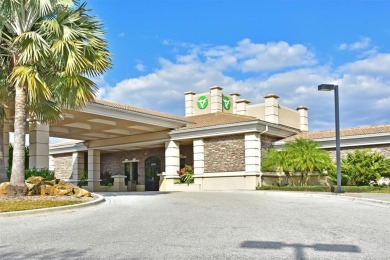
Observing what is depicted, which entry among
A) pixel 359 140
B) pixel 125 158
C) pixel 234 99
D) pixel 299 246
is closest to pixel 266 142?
pixel 359 140

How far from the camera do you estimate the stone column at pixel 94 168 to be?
38.0 meters

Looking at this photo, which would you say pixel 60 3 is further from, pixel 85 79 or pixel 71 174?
pixel 71 174

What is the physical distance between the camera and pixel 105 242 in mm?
7996

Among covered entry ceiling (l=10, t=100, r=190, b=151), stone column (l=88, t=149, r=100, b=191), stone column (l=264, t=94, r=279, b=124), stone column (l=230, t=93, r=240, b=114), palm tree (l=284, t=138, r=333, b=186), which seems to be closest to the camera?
palm tree (l=284, t=138, r=333, b=186)

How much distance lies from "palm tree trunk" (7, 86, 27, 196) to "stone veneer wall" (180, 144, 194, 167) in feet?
→ 61.9

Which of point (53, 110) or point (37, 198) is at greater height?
point (53, 110)

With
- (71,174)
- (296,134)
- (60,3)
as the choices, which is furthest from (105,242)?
(71,174)

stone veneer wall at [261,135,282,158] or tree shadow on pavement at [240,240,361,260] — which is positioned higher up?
stone veneer wall at [261,135,282,158]

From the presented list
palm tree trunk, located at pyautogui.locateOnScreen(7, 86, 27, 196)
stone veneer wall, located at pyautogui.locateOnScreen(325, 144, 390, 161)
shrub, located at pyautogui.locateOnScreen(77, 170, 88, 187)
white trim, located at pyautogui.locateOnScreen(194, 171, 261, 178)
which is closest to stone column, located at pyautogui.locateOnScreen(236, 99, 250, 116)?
white trim, located at pyautogui.locateOnScreen(194, 171, 261, 178)

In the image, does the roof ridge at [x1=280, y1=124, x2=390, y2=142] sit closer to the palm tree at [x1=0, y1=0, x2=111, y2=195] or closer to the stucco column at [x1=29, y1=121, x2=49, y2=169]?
the stucco column at [x1=29, y1=121, x2=49, y2=169]

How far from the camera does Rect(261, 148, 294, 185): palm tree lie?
27.2 meters

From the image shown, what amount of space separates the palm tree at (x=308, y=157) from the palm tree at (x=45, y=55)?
1368 centimetres

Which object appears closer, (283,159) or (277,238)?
(277,238)

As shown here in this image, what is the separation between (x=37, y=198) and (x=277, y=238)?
10.6m
